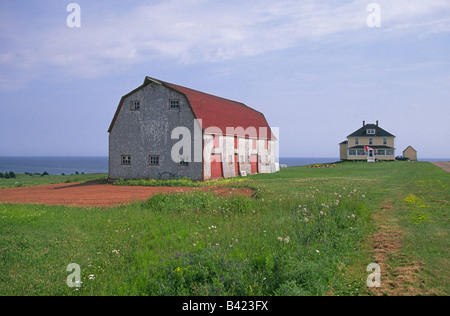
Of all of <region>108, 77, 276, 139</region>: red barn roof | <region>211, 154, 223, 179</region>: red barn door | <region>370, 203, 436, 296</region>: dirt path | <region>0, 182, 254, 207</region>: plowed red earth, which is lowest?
<region>370, 203, 436, 296</region>: dirt path

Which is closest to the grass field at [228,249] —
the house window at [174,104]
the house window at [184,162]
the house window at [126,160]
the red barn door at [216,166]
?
the house window at [184,162]

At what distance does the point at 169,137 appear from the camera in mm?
30594

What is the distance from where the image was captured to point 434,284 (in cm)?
657

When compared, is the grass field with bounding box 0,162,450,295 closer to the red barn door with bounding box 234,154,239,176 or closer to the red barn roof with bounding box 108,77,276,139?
the red barn roof with bounding box 108,77,276,139

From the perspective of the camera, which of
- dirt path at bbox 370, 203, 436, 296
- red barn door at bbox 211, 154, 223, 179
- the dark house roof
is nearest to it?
dirt path at bbox 370, 203, 436, 296

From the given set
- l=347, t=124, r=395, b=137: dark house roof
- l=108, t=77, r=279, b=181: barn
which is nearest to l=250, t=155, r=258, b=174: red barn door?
l=108, t=77, r=279, b=181: barn

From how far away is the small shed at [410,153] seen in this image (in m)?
85.9

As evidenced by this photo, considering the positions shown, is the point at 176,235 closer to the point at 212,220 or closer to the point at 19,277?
the point at 212,220

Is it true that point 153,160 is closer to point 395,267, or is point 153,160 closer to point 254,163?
point 254,163

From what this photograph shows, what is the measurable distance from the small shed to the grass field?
263 ft

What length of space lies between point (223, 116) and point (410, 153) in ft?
225

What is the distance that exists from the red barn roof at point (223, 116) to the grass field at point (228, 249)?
17.2m

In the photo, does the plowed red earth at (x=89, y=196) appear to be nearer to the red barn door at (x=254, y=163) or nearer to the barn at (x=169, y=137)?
the barn at (x=169, y=137)

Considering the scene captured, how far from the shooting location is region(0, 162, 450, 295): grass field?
21.9 ft
